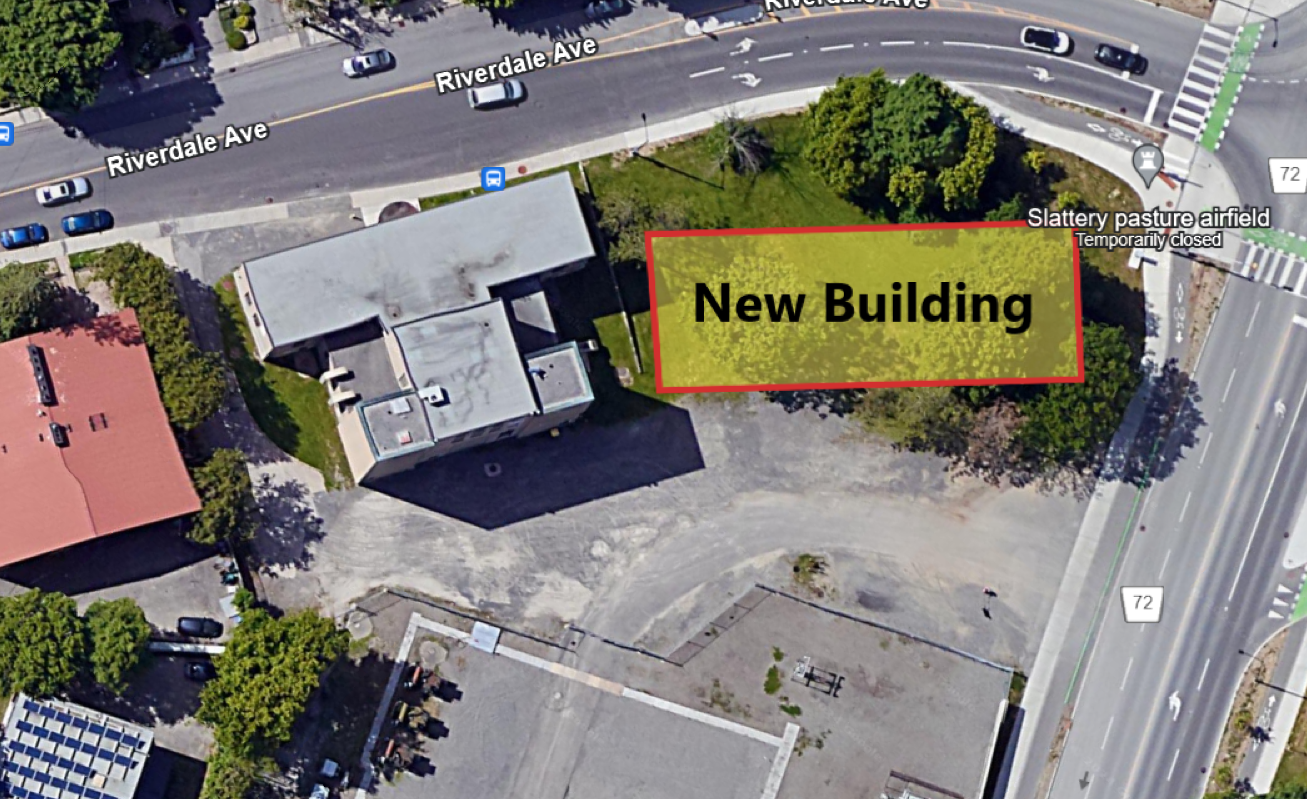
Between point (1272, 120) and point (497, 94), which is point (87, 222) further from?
point (1272, 120)

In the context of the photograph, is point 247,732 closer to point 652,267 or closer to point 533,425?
point 533,425

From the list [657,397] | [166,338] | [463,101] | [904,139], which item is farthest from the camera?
[657,397]

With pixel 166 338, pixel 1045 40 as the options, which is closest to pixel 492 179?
pixel 166 338

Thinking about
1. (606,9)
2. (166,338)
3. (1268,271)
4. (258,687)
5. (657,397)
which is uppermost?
(606,9)

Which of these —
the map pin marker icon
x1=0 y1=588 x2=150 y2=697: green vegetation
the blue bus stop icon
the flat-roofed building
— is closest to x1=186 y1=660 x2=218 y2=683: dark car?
x1=0 y1=588 x2=150 y2=697: green vegetation

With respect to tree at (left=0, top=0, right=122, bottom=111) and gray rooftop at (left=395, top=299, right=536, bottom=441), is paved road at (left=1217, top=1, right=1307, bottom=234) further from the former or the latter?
tree at (left=0, top=0, right=122, bottom=111)

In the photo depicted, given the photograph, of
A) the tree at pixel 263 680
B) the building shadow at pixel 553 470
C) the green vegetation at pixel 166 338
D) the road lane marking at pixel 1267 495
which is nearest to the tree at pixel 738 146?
the building shadow at pixel 553 470
